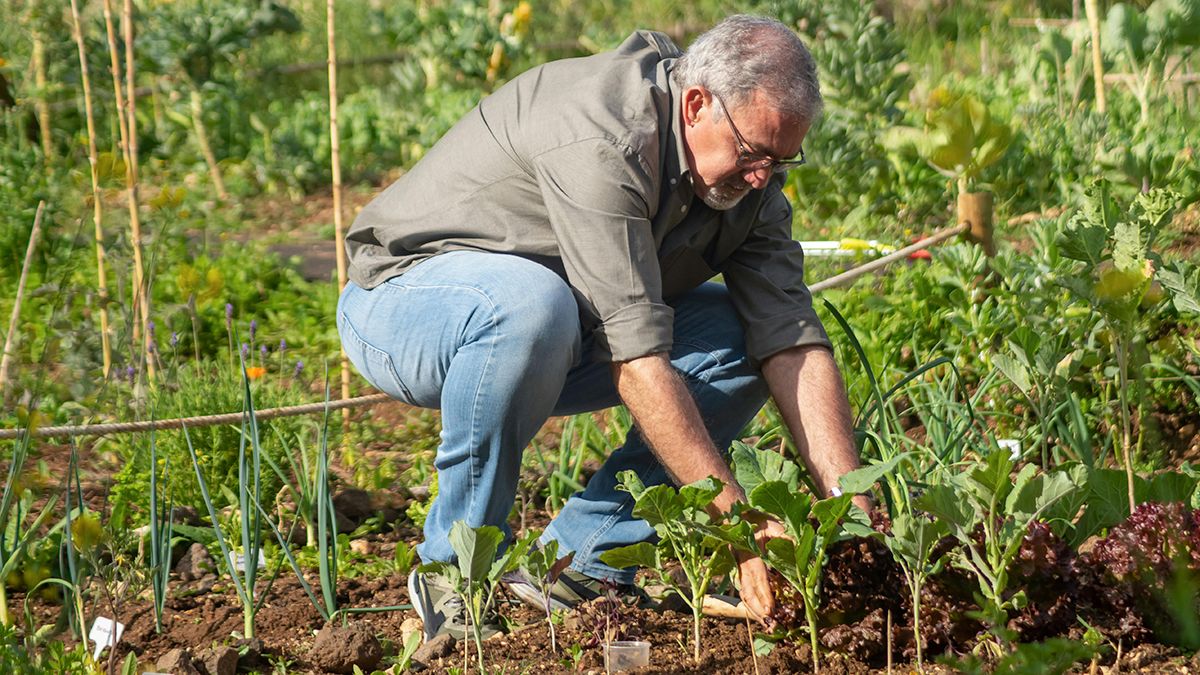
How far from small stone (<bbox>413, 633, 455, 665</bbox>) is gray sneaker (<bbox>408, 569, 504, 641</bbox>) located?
76 mm

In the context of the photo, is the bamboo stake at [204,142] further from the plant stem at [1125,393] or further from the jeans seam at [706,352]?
the plant stem at [1125,393]

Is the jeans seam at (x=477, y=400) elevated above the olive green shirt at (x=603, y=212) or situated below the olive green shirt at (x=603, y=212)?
below

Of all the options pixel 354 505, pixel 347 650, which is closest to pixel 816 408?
pixel 347 650

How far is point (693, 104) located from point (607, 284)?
405 millimetres

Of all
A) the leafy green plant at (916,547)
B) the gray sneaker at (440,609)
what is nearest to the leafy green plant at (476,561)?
the gray sneaker at (440,609)

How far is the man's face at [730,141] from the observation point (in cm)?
242

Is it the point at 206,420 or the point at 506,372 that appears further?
the point at 206,420

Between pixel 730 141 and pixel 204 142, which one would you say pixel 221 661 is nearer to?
pixel 730 141

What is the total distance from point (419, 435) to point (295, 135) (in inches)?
134

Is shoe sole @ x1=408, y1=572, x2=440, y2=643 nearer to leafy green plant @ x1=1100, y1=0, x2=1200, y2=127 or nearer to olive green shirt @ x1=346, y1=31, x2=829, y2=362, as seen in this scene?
olive green shirt @ x1=346, y1=31, x2=829, y2=362

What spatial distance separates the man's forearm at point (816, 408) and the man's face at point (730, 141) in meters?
0.36

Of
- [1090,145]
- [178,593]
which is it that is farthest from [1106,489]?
[1090,145]

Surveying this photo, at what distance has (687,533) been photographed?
2.20 m

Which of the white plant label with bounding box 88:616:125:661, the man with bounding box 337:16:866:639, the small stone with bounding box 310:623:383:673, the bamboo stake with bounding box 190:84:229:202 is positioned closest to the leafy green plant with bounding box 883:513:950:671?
the man with bounding box 337:16:866:639
